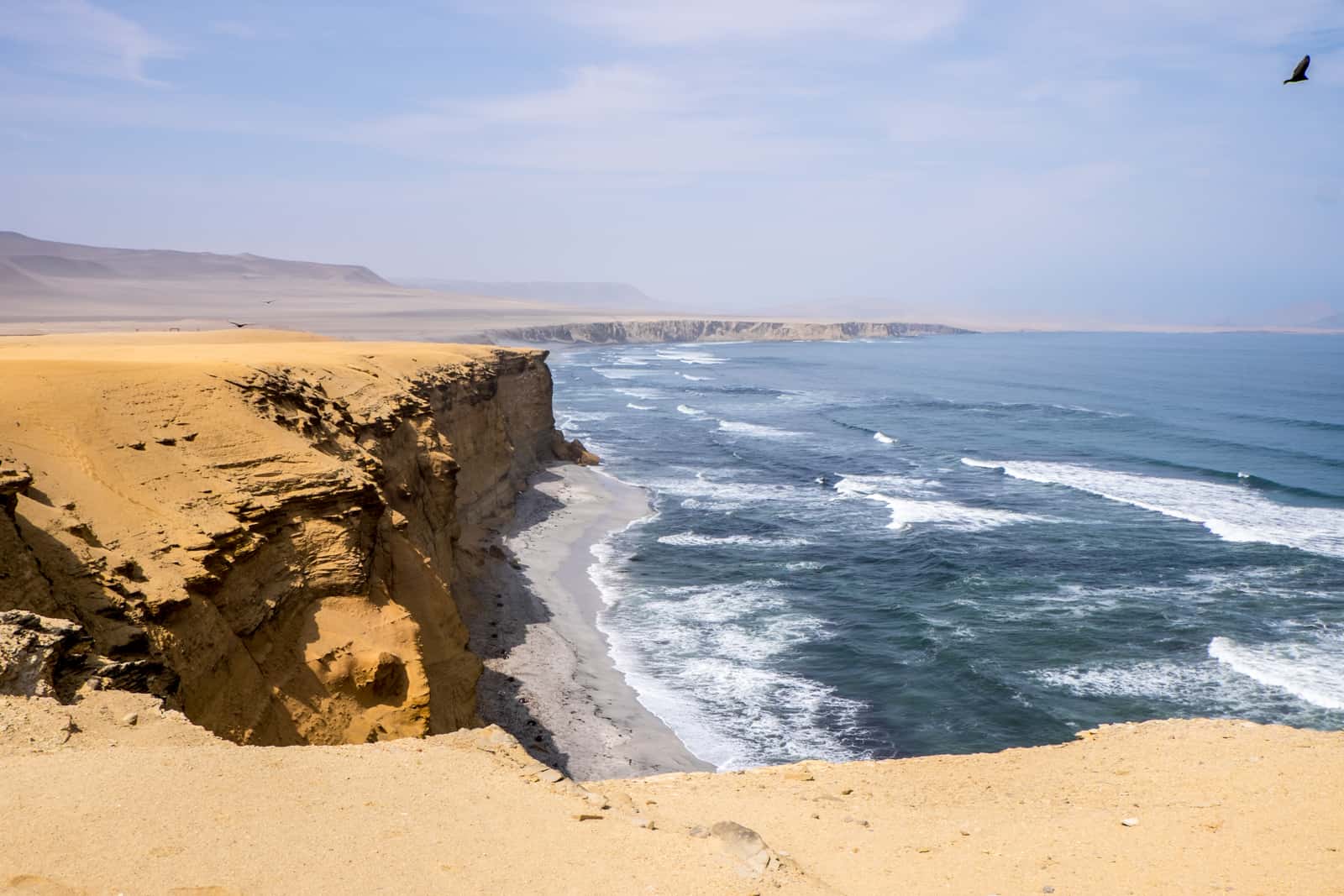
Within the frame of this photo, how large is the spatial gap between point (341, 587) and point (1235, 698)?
1975 cm

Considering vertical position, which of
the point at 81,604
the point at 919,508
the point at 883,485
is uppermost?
the point at 81,604

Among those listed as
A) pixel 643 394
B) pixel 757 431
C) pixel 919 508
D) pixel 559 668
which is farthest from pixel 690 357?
pixel 559 668

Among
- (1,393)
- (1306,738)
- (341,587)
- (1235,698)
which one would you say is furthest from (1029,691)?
(1,393)

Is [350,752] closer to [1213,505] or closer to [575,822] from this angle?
[575,822]

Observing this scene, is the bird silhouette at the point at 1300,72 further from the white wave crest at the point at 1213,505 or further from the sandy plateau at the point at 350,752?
the white wave crest at the point at 1213,505

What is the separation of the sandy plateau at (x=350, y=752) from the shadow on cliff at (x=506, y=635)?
156 millimetres

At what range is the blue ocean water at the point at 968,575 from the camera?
2169 cm

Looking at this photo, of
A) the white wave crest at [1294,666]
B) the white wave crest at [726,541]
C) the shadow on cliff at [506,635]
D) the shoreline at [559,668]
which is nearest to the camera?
the shoreline at [559,668]

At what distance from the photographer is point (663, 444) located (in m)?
57.9

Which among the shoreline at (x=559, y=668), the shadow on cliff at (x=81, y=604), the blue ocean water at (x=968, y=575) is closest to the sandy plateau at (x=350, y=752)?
the shadow on cliff at (x=81, y=604)

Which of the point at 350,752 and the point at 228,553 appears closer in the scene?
the point at 350,752

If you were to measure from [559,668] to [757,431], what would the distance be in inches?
1656

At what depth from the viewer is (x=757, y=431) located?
63938 mm

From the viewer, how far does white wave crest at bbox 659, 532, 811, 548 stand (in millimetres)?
34938
